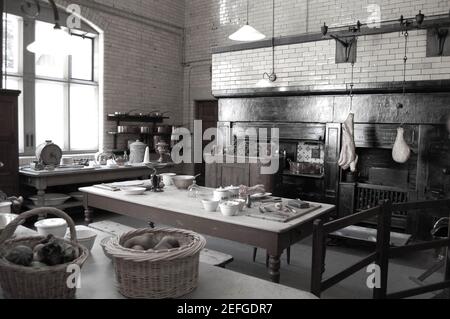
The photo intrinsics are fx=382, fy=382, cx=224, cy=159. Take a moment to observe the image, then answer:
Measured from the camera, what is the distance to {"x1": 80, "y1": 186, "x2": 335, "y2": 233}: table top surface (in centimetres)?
306

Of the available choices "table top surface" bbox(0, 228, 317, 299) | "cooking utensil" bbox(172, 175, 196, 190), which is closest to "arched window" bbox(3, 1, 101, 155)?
"cooking utensil" bbox(172, 175, 196, 190)

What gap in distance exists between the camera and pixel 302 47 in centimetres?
632

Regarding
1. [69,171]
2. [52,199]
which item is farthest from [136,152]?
[52,199]

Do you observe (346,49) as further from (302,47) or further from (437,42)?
(437,42)

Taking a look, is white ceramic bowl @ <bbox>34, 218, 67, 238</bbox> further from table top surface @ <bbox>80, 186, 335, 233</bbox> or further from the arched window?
the arched window

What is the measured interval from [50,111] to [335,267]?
19.2 feet

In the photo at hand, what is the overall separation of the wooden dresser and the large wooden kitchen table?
196 cm

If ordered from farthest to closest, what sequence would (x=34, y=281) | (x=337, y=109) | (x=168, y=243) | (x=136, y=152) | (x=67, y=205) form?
(x=136, y=152)
(x=67, y=205)
(x=337, y=109)
(x=168, y=243)
(x=34, y=281)

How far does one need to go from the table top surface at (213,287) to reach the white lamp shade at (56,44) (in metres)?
2.23

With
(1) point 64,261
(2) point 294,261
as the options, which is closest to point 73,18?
(2) point 294,261

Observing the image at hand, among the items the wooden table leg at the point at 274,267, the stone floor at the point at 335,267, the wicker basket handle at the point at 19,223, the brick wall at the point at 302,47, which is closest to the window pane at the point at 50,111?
the brick wall at the point at 302,47

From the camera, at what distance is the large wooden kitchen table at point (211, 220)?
299cm

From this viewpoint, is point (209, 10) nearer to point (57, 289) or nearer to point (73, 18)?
point (73, 18)

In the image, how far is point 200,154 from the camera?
30.2 feet
